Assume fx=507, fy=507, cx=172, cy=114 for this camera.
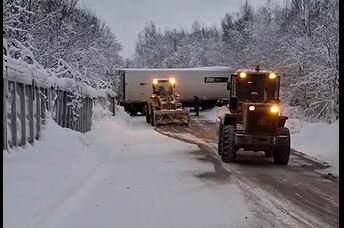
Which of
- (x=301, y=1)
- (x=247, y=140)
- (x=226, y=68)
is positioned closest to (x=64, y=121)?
(x=247, y=140)

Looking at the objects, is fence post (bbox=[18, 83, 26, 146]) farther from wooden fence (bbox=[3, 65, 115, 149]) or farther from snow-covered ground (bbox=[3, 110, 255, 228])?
snow-covered ground (bbox=[3, 110, 255, 228])

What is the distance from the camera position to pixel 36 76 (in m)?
8.70

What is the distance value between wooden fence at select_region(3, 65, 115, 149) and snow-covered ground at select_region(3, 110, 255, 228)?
0.23m

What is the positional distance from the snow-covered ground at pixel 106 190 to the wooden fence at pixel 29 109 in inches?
9.1

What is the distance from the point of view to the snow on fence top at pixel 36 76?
683 cm

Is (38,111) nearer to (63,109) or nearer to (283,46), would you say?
(63,109)

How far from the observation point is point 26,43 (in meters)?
8.78

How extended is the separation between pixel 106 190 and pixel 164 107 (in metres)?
13.8

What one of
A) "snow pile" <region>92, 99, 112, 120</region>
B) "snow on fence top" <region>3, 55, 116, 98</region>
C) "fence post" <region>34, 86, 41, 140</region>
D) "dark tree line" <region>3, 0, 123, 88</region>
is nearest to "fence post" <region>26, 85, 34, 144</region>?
"snow on fence top" <region>3, 55, 116, 98</region>

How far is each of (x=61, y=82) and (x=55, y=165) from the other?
13.5 feet

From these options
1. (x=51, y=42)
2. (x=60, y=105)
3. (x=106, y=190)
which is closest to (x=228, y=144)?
(x=106, y=190)

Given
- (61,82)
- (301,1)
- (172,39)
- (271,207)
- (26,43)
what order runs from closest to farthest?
(301,1)
(172,39)
(271,207)
(26,43)
(61,82)

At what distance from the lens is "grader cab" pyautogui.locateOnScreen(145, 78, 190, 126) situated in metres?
19.0
